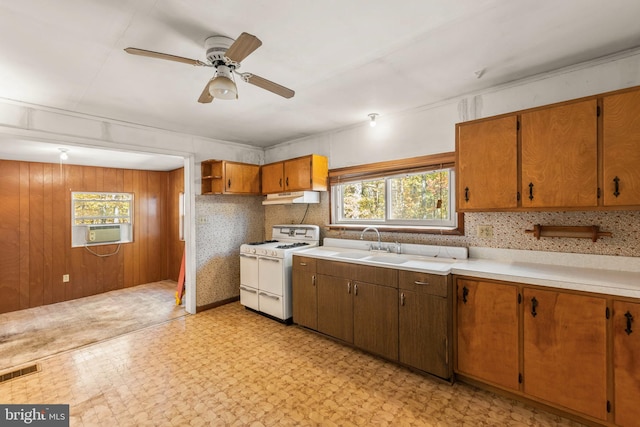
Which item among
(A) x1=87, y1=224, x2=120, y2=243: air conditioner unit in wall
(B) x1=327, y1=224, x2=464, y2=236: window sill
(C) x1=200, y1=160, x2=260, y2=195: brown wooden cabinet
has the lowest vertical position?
(A) x1=87, y1=224, x2=120, y2=243: air conditioner unit in wall

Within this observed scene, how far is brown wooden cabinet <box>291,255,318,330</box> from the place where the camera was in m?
3.17

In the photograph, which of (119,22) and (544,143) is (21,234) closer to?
(119,22)

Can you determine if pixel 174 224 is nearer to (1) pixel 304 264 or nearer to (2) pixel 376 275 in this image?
(1) pixel 304 264

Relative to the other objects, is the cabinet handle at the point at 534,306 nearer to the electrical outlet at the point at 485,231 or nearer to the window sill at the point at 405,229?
the electrical outlet at the point at 485,231

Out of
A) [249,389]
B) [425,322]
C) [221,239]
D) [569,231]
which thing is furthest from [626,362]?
[221,239]

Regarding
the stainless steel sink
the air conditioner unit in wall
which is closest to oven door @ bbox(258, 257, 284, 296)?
the stainless steel sink

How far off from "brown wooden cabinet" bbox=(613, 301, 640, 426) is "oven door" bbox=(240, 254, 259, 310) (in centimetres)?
337

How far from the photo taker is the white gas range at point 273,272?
3490mm

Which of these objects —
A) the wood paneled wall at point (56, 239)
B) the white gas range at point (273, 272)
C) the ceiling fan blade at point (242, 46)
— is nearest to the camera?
the ceiling fan blade at point (242, 46)

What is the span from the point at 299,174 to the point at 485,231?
2308mm

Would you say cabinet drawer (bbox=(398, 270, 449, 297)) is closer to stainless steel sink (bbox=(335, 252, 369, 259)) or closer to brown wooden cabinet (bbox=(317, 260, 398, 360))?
brown wooden cabinet (bbox=(317, 260, 398, 360))

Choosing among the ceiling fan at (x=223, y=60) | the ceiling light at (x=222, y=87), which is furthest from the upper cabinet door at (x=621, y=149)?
the ceiling light at (x=222, y=87)

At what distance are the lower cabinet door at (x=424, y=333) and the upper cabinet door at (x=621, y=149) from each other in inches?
52.1

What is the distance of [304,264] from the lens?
326 cm
